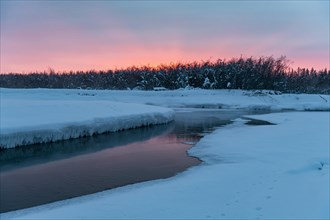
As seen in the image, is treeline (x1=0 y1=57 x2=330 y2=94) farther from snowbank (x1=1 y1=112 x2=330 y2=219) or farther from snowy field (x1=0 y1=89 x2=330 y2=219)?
snowbank (x1=1 y1=112 x2=330 y2=219)

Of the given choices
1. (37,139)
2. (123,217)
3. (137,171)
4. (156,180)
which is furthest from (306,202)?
(37,139)

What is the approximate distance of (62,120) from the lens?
16.2 m

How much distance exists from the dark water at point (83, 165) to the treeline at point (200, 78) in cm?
3900

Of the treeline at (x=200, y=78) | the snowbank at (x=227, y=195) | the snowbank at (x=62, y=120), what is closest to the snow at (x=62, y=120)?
the snowbank at (x=62, y=120)

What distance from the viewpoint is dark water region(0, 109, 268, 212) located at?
8422 millimetres

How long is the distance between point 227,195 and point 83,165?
17.4 feet

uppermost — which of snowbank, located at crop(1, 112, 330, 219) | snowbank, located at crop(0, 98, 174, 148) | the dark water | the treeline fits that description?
the treeline

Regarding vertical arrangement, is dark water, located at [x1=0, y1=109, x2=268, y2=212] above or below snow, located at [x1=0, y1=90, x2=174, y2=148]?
below

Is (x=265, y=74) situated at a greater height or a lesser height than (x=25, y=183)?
greater

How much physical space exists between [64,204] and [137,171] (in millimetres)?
3149

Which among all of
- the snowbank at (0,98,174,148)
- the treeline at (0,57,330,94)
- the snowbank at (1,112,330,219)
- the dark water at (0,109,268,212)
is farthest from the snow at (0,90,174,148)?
the treeline at (0,57,330,94)

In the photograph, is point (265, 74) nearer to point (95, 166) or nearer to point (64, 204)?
point (95, 166)

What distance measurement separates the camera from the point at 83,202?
23.7 feet

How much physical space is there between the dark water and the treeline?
38996 mm
